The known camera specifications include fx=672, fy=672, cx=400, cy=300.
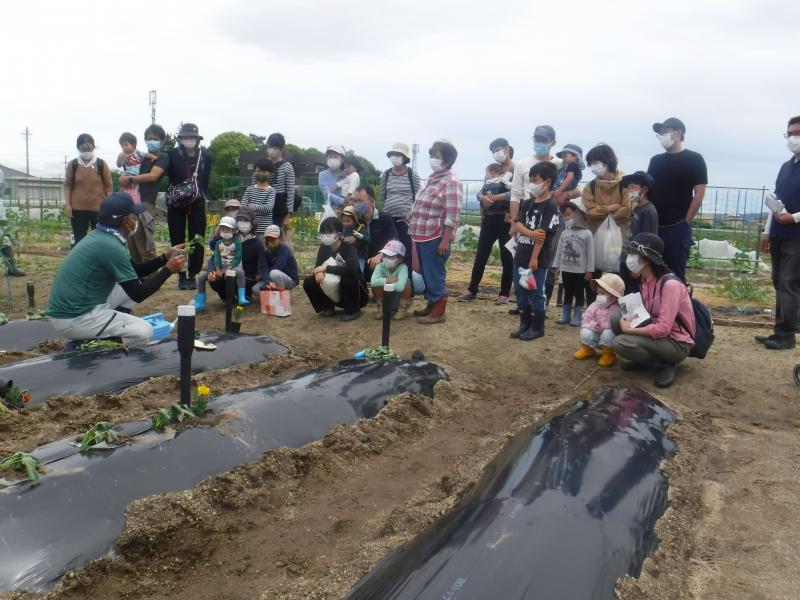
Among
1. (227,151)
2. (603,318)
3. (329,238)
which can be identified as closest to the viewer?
(603,318)

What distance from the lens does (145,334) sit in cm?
523

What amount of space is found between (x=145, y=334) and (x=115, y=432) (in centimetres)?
216

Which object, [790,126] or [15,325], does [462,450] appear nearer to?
[790,126]

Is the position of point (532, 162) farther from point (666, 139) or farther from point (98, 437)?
point (98, 437)

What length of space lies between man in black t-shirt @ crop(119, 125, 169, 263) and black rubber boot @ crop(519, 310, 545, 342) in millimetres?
4059

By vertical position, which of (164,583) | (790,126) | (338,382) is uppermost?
(790,126)

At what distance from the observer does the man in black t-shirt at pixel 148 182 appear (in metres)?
7.18

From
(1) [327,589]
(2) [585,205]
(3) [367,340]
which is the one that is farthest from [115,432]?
(2) [585,205]

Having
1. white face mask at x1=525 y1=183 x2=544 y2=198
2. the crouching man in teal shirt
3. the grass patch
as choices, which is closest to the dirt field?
the crouching man in teal shirt

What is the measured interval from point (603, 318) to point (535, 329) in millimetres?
776

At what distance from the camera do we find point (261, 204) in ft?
24.4

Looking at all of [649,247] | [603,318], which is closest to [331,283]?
[603,318]

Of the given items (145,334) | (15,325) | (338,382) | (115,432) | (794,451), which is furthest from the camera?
(15,325)

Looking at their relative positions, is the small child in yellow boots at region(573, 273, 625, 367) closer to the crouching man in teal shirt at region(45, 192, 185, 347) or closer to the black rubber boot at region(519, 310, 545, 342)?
the black rubber boot at region(519, 310, 545, 342)
